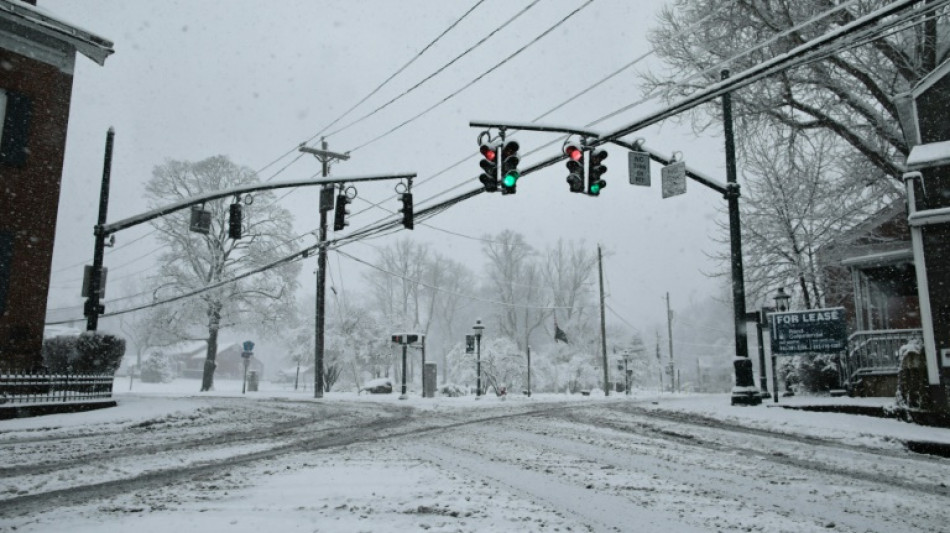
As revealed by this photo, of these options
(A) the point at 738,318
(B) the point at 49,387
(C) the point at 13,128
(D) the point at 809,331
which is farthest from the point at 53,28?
(D) the point at 809,331

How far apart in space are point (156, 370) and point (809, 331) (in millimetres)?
59556

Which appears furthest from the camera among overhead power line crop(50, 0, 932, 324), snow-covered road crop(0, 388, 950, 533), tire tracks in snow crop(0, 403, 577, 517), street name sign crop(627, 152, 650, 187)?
street name sign crop(627, 152, 650, 187)

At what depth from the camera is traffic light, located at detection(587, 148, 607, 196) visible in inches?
497

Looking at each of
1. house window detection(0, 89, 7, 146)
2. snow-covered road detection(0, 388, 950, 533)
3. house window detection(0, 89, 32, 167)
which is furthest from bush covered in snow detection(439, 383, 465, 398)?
house window detection(0, 89, 7, 146)

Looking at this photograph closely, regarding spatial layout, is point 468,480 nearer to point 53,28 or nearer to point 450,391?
point 53,28

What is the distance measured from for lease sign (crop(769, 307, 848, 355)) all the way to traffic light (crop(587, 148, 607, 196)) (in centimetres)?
594

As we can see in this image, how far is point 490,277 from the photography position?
172ft

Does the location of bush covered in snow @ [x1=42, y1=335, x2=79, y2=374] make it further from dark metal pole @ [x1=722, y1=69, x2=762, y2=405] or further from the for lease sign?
the for lease sign

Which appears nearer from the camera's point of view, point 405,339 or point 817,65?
point 817,65

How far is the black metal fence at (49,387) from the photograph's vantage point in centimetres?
1273

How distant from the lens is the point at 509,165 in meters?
12.7

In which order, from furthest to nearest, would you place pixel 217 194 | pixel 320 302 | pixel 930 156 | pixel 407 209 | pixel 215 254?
pixel 215 254
pixel 320 302
pixel 407 209
pixel 217 194
pixel 930 156

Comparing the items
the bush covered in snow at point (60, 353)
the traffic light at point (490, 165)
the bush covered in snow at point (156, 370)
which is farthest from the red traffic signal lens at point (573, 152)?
the bush covered in snow at point (156, 370)

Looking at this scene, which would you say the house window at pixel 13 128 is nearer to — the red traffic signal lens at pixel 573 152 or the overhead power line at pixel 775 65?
the overhead power line at pixel 775 65
